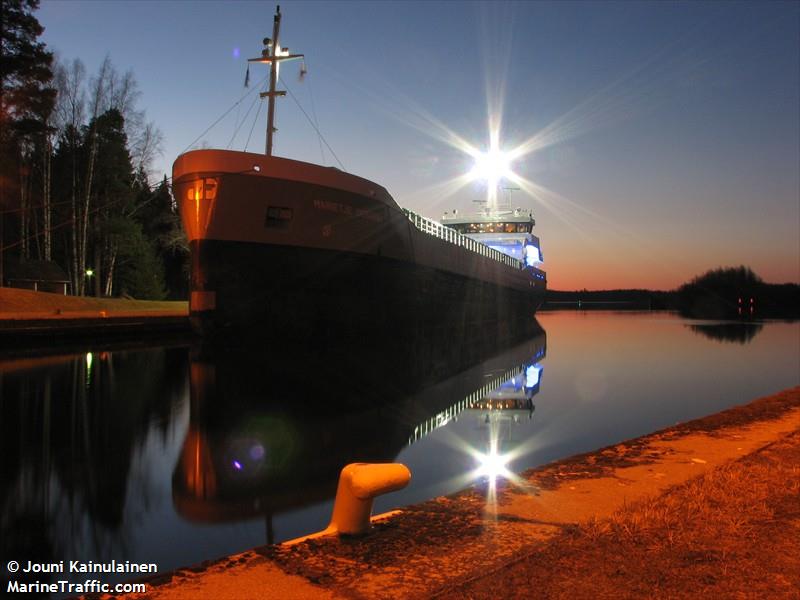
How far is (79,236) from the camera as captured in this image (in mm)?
42094

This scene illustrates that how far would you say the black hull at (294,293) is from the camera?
19.4 m

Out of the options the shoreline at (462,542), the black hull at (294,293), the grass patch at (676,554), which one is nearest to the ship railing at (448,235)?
Result: the black hull at (294,293)

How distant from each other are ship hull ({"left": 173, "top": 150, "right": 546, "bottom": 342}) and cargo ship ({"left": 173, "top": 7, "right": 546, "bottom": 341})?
3cm

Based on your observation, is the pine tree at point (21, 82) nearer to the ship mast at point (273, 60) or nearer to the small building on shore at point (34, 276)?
the small building on shore at point (34, 276)

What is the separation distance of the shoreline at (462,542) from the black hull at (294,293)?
15.0 metres

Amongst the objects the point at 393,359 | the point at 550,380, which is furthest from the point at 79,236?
the point at 550,380

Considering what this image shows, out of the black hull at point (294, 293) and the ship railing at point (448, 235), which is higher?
the ship railing at point (448, 235)

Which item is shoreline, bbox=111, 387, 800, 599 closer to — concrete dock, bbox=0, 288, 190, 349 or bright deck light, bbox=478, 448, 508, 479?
bright deck light, bbox=478, 448, 508, 479

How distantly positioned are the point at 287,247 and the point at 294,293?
1.56 meters

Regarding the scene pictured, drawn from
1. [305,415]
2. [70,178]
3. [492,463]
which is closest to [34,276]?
[70,178]

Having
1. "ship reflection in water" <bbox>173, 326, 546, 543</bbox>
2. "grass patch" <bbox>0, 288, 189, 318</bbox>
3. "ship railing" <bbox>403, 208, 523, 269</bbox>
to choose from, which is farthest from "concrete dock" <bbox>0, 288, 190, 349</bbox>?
"ship railing" <bbox>403, 208, 523, 269</bbox>

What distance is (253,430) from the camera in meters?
9.40

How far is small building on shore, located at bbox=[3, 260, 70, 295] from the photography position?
120 feet

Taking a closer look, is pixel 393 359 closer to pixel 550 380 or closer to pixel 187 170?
pixel 550 380
